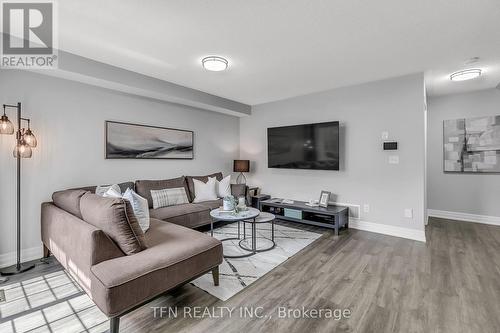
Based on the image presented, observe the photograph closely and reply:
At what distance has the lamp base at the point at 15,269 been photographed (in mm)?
2337

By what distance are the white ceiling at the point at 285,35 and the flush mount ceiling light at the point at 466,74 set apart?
19 cm

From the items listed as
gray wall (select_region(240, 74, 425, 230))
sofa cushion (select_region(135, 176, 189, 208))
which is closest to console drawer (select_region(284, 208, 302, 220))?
gray wall (select_region(240, 74, 425, 230))

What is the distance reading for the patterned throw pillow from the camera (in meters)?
3.48

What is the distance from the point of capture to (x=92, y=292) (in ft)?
5.06

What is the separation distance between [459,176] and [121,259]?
5.63m

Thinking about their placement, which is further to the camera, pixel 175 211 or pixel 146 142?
pixel 146 142

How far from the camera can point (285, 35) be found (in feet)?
7.55

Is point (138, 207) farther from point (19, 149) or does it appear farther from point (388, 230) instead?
point (388, 230)

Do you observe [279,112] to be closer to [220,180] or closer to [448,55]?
[220,180]

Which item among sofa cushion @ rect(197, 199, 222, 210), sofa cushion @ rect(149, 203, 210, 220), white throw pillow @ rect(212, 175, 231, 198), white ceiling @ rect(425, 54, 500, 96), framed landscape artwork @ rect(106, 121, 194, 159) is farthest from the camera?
white throw pillow @ rect(212, 175, 231, 198)

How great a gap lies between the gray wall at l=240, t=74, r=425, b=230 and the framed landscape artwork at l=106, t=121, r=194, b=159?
6.62ft

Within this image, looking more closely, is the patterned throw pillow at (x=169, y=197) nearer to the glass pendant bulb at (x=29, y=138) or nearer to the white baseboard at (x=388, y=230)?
the glass pendant bulb at (x=29, y=138)

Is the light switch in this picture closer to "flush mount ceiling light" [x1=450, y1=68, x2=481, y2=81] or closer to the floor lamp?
"flush mount ceiling light" [x1=450, y1=68, x2=481, y2=81]

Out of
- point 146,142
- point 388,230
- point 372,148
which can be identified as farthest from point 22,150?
point 388,230
